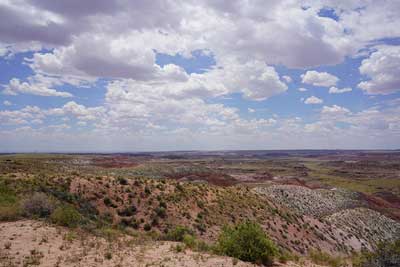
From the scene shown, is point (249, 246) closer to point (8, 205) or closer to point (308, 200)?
point (8, 205)

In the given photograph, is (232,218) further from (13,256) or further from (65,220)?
(13,256)

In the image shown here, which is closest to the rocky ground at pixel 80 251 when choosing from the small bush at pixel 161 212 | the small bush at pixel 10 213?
the small bush at pixel 10 213

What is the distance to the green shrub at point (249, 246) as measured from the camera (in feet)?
45.5

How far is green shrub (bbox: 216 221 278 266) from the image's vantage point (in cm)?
1386

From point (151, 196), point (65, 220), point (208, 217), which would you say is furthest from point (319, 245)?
point (65, 220)

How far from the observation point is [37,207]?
1841 centimetres

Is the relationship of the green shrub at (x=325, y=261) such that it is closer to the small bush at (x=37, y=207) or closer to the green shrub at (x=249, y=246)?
the green shrub at (x=249, y=246)

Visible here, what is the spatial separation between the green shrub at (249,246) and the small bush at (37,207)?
400 inches

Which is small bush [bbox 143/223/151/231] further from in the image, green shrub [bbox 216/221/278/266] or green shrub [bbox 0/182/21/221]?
green shrub [bbox 216/221/278/266]

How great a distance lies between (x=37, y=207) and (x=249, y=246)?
473 inches

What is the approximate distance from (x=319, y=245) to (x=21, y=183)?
27.2m

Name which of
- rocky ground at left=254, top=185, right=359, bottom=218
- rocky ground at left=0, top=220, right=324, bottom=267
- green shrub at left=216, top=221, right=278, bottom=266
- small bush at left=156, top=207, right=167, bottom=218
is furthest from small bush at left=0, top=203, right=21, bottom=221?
rocky ground at left=254, top=185, right=359, bottom=218

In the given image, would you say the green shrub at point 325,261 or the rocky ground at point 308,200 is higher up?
the green shrub at point 325,261

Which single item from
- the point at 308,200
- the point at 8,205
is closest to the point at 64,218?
the point at 8,205
